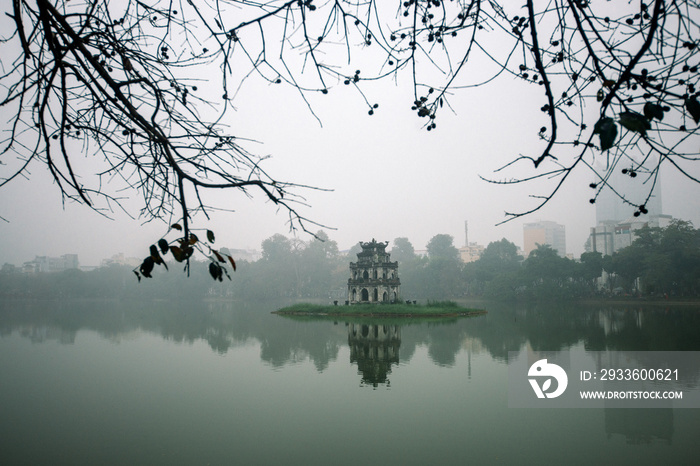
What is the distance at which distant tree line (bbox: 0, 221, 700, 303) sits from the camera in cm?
3525

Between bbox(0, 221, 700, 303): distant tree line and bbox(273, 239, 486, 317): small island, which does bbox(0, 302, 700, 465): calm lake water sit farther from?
bbox(0, 221, 700, 303): distant tree line

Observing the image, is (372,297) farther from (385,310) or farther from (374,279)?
(385,310)

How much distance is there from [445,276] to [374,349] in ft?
123

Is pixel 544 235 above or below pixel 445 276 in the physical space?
above

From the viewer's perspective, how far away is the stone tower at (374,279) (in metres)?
31.6

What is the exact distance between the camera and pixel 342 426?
7031 mm

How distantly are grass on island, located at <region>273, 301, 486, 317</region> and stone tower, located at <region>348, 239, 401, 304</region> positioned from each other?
1.78 m

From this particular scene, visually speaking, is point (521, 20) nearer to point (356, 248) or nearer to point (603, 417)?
point (603, 417)

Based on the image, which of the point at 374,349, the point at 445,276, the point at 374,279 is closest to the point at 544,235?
the point at 445,276

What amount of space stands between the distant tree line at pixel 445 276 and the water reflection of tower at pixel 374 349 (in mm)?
26205
